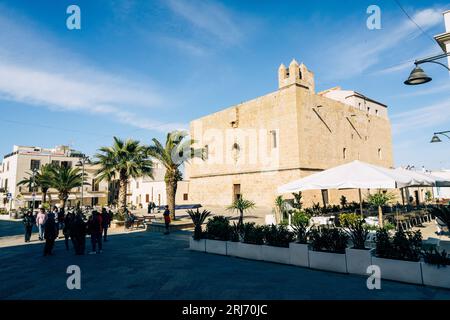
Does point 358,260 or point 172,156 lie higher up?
point 172,156

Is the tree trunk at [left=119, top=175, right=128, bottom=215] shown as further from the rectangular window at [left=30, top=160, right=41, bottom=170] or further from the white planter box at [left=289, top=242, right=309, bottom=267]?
the rectangular window at [left=30, top=160, right=41, bottom=170]

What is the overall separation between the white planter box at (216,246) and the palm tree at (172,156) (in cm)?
883

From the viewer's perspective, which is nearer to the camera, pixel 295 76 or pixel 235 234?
pixel 235 234

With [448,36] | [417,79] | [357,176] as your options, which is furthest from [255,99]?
[417,79]

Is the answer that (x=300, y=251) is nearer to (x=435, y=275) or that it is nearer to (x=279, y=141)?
(x=435, y=275)

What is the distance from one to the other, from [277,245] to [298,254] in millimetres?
718

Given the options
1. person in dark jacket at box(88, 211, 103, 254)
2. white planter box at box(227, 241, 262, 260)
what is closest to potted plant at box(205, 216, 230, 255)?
white planter box at box(227, 241, 262, 260)

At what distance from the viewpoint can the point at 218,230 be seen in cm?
940

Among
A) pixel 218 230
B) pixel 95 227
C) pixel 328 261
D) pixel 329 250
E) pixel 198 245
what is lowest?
pixel 198 245

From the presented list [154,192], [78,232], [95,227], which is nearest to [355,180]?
[95,227]

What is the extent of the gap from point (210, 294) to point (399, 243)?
13.5 feet

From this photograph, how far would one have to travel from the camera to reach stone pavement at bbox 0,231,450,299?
5156 mm

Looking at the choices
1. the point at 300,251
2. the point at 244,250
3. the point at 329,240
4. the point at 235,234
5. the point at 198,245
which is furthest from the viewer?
the point at 198,245
